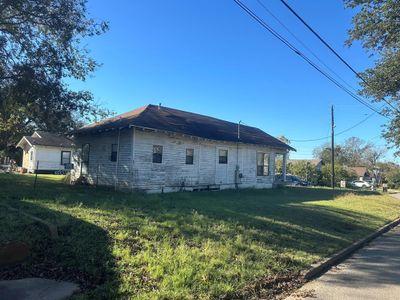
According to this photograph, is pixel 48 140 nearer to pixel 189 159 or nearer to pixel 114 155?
pixel 114 155

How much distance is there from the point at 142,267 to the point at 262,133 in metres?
27.1

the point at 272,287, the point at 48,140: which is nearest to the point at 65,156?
the point at 48,140

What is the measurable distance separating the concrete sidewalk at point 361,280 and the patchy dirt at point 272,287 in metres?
0.17

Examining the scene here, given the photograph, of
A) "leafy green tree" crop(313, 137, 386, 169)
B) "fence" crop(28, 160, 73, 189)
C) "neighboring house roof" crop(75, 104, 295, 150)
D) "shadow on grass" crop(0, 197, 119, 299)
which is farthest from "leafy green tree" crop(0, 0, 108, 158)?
"leafy green tree" crop(313, 137, 386, 169)

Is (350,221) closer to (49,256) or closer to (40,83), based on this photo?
(49,256)

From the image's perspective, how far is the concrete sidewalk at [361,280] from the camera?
6.61 m

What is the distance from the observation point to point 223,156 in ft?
83.2

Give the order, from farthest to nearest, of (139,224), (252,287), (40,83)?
(40,83) → (139,224) → (252,287)

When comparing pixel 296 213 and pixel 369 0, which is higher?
pixel 369 0

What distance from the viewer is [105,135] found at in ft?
71.3

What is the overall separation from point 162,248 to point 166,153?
44.9 ft

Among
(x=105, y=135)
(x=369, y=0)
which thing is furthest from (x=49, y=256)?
(x=369, y=0)

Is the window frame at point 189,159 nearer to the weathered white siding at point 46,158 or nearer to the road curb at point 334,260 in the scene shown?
the road curb at point 334,260

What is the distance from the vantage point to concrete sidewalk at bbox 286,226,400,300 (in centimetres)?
661
